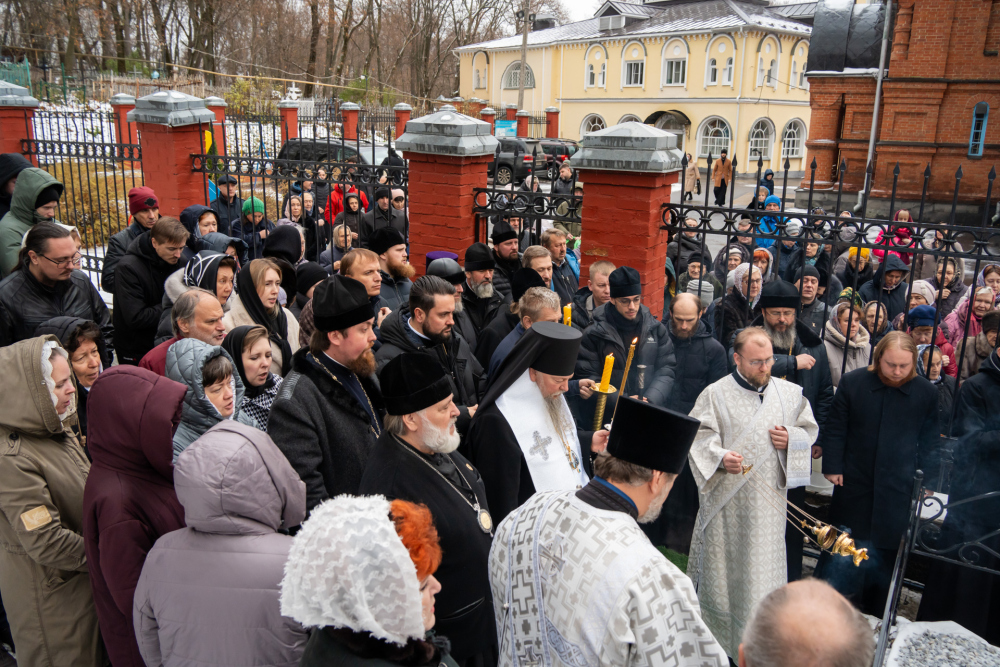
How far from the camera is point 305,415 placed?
3.06 metres

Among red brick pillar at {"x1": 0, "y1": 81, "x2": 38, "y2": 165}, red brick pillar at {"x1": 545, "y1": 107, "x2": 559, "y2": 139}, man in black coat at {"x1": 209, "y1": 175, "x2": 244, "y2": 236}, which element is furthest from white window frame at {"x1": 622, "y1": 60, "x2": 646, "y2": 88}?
man in black coat at {"x1": 209, "y1": 175, "x2": 244, "y2": 236}

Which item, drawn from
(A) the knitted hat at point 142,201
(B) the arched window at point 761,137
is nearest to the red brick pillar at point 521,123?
(B) the arched window at point 761,137

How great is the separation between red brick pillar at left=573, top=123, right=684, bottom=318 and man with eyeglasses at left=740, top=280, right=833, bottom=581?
1.14 meters

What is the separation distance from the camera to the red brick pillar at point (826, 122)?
2219cm

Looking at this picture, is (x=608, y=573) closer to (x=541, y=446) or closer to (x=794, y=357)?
(x=541, y=446)

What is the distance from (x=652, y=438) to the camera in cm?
228

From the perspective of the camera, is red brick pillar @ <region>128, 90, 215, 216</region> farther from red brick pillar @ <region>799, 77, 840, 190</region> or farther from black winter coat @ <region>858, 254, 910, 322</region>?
red brick pillar @ <region>799, 77, 840, 190</region>

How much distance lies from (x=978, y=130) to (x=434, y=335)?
839 inches

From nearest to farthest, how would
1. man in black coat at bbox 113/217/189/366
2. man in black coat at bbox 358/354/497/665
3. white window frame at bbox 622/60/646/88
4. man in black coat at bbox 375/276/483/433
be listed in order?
man in black coat at bbox 358/354/497/665 → man in black coat at bbox 375/276/483/433 → man in black coat at bbox 113/217/189/366 → white window frame at bbox 622/60/646/88

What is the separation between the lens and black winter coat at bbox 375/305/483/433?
4059 mm

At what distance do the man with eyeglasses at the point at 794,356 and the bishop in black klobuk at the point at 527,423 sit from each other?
6.20ft

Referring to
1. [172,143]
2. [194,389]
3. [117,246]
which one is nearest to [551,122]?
[172,143]

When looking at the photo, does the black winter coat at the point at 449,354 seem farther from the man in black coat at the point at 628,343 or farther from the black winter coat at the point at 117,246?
the black winter coat at the point at 117,246

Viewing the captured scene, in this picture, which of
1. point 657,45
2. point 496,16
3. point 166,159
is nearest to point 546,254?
point 166,159
